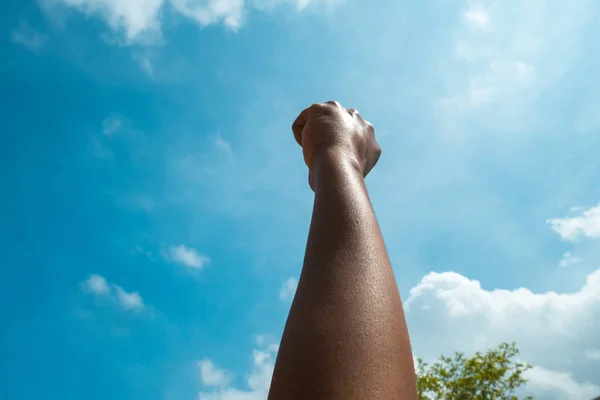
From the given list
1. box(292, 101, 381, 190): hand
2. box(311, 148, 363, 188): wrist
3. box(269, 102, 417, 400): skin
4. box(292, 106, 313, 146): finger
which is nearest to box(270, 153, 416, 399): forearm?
box(269, 102, 417, 400): skin

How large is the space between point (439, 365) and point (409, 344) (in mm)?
17892

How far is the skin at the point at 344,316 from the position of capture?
0.92 m

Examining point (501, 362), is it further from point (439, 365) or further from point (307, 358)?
point (307, 358)

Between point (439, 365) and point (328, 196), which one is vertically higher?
point (439, 365)

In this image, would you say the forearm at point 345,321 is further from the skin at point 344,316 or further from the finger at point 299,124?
the finger at point 299,124

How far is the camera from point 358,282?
3.63 ft

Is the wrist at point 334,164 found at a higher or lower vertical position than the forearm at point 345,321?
higher

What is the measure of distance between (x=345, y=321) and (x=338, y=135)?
0.97 metres

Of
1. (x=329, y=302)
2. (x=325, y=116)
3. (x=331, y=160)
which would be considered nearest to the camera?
(x=329, y=302)

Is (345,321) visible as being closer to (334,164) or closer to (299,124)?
(334,164)

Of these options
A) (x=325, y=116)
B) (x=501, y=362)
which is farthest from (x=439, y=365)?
(x=325, y=116)

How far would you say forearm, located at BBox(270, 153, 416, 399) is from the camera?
36.3 inches

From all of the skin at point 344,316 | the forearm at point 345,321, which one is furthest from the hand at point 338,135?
the forearm at point 345,321

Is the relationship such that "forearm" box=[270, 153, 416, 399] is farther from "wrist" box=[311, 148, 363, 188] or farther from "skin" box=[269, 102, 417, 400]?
"wrist" box=[311, 148, 363, 188]
